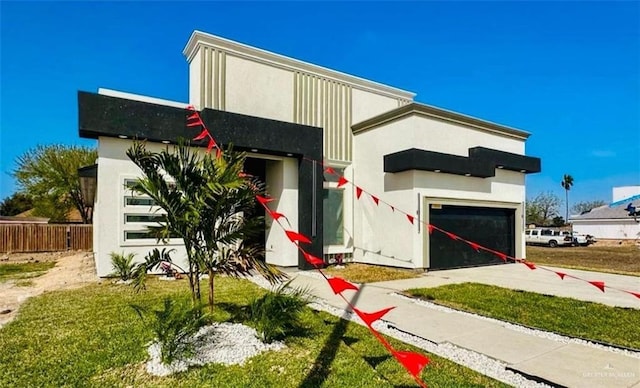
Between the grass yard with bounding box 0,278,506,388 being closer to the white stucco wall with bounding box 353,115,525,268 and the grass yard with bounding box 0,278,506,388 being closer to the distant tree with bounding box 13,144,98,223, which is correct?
the white stucco wall with bounding box 353,115,525,268

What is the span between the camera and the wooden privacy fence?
56.6 feet

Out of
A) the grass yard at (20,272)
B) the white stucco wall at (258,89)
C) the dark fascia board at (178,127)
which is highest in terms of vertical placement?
the white stucco wall at (258,89)

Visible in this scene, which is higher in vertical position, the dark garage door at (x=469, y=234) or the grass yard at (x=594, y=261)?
the dark garage door at (x=469, y=234)

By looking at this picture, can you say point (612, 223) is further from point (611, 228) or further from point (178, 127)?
point (178, 127)

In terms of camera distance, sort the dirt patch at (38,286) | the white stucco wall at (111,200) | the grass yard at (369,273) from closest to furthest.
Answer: the dirt patch at (38,286)
the white stucco wall at (111,200)
the grass yard at (369,273)

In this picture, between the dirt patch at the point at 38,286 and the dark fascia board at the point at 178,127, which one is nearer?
the dirt patch at the point at 38,286

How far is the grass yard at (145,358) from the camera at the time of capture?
3.53 metres

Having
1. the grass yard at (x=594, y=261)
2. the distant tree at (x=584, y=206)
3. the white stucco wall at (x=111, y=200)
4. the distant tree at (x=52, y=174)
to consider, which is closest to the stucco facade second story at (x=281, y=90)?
the white stucco wall at (x=111, y=200)

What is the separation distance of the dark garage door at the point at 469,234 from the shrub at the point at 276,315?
816 cm

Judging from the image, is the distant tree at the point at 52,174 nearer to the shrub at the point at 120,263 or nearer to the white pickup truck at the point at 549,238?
the shrub at the point at 120,263

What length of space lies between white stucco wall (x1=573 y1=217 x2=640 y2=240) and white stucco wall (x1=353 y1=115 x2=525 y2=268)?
Result: 2972 centimetres

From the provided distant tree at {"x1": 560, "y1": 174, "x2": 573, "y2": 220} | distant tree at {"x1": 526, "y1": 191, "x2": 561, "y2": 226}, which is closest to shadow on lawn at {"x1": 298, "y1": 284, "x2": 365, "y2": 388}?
distant tree at {"x1": 526, "y1": 191, "x2": 561, "y2": 226}

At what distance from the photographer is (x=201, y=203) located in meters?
4.48

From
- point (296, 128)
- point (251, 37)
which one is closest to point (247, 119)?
point (296, 128)
